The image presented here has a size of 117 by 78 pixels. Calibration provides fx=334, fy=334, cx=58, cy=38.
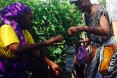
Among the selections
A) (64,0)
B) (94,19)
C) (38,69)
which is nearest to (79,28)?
(94,19)

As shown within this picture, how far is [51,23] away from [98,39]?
139cm

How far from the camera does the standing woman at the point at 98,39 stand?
192 inches

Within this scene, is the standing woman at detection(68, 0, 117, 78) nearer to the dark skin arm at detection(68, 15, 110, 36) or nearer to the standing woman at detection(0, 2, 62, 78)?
the dark skin arm at detection(68, 15, 110, 36)

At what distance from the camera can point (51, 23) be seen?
6.40 m

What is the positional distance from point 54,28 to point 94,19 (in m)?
1.40

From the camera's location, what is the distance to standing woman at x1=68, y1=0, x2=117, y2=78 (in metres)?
4.88

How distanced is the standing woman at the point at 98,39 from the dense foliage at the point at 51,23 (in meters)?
0.84

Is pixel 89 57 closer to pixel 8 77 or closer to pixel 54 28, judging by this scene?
pixel 54 28

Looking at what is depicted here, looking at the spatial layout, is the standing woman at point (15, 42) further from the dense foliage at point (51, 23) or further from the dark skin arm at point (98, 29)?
the dense foliage at point (51, 23)

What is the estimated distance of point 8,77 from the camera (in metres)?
4.55

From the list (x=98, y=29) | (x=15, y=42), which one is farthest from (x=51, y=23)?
(x=15, y=42)

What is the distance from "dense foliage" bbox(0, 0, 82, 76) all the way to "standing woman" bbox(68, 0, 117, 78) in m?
0.84

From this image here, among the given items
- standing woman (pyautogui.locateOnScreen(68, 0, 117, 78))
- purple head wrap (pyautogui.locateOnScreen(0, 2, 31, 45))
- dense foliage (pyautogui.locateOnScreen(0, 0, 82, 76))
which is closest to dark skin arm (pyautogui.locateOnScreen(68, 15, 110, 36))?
standing woman (pyautogui.locateOnScreen(68, 0, 117, 78))

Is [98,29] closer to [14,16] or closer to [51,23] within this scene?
[14,16]
